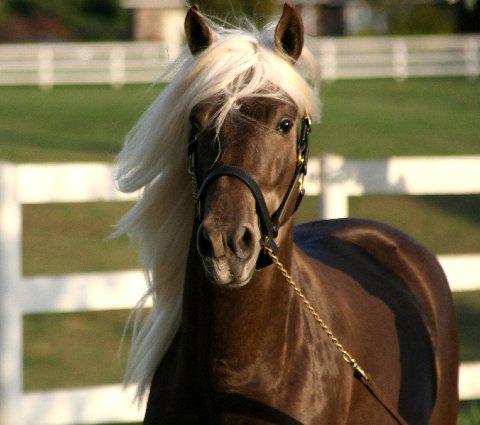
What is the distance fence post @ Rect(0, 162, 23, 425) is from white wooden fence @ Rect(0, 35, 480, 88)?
2519 cm

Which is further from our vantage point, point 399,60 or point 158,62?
point 399,60

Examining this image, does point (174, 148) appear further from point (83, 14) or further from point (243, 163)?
point (83, 14)

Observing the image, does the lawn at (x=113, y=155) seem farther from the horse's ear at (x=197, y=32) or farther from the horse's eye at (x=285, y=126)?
the horse's eye at (x=285, y=126)

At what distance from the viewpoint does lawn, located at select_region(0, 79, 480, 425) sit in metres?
8.70

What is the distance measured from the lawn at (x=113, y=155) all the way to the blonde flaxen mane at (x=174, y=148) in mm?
487

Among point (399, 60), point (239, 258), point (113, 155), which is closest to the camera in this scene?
point (239, 258)

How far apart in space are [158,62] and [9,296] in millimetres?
26008

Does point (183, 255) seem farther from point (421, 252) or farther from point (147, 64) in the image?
point (147, 64)

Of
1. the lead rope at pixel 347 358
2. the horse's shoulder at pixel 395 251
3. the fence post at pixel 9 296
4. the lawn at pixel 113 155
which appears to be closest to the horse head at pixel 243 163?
the lead rope at pixel 347 358

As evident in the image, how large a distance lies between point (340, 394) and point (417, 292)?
1.16 meters

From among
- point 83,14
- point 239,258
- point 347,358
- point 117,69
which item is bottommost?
point 117,69

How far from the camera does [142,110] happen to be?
8.26 m

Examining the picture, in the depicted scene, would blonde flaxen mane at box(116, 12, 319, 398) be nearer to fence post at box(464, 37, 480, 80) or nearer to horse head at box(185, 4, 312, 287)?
horse head at box(185, 4, 312, 287)

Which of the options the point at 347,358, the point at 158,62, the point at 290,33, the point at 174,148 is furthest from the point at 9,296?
the point at 158,62
